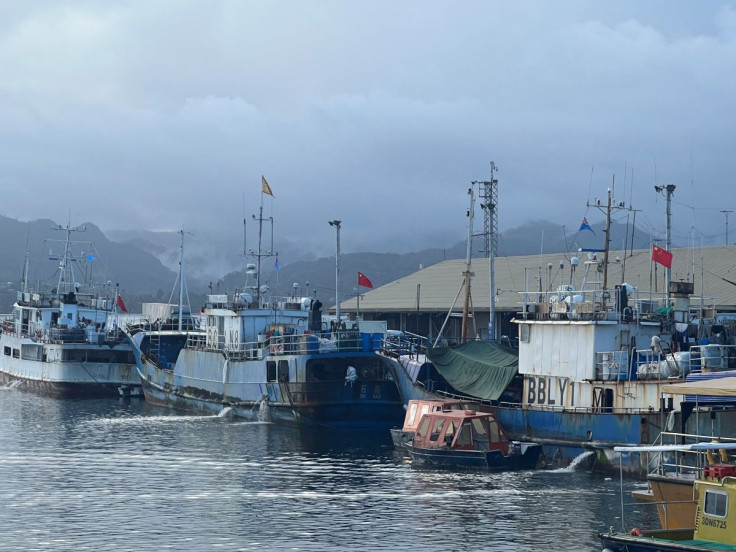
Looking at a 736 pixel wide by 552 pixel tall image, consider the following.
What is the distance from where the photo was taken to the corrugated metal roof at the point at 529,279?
71750 mm

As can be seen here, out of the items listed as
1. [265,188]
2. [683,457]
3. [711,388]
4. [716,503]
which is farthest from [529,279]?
[716,503]

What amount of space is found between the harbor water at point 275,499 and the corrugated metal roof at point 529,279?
20902 mm

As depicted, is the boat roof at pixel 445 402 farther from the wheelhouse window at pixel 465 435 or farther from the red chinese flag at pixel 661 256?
the red chinese flag at pixel 661 256

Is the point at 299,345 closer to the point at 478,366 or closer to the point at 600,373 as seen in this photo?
the point at 478,366

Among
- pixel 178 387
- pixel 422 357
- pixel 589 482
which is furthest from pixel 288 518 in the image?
pixel 178 387

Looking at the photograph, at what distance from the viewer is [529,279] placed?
85250 mm

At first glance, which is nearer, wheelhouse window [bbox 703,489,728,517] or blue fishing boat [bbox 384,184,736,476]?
wheelhouse window [bbox 703,489,728,517]

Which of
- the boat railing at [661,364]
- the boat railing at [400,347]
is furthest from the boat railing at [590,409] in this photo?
the boat railing at [400,347]

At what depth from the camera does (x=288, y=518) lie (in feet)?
120

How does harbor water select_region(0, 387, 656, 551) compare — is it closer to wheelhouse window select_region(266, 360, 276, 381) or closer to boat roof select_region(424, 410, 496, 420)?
boat roof select_region(424, 410, 496, 420)

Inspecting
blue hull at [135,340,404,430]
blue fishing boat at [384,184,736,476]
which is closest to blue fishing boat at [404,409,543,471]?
blue fishing boat at [384,184,736,476]

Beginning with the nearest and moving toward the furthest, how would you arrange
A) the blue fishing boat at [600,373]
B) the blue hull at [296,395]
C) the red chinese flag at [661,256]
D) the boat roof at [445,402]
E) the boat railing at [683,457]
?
the boat railing at [683,457], the blue fishing boat at [600,373], the red chinese flag at [661,256], the boat roof at [445,402], the blue hull at [296,395]

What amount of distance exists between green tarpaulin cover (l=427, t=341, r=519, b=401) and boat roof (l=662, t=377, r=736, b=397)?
47.4 ft

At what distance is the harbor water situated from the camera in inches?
1323
